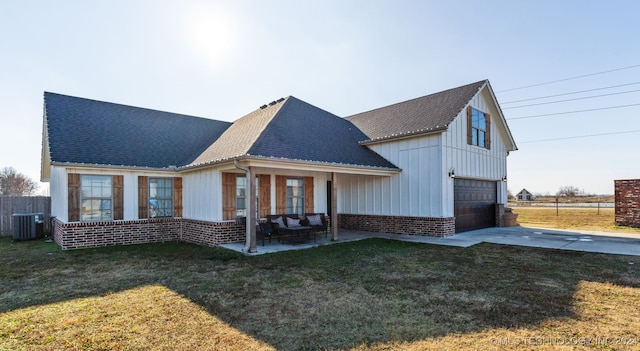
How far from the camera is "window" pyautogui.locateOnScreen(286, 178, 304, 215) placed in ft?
40.6

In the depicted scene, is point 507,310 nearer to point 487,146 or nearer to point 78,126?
point 487,146

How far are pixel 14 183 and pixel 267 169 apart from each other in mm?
41358

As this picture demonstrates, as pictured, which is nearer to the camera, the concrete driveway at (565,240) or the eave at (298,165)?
the eave at (298,165)

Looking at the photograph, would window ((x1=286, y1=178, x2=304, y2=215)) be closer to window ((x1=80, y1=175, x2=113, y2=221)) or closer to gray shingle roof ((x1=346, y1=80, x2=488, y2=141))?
gray shingle roof ((x1=346, y1=80, x2=488, y2=141))

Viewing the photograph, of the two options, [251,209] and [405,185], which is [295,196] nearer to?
[251,209]

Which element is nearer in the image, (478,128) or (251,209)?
(251,209)

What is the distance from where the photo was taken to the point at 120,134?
41.9ft

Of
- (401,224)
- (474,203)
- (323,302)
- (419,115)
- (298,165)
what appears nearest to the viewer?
(323,302)

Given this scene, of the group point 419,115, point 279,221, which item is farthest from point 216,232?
point 419,115

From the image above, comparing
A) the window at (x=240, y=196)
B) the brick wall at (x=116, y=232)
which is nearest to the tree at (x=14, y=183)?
the brick wall at (x=116, y=232)

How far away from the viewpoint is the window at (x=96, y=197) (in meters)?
10.7

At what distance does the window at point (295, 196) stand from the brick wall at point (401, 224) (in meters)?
3.03

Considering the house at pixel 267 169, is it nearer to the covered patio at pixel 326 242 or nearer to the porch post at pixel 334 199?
the porch post at pixel 334 199

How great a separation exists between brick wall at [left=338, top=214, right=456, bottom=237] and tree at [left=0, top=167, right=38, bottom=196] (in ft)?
A: 130
